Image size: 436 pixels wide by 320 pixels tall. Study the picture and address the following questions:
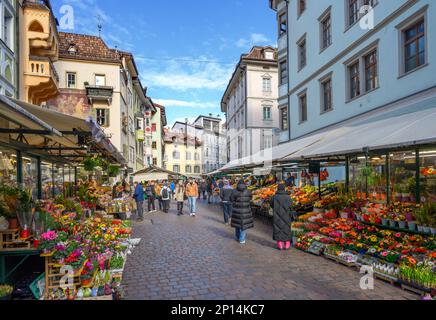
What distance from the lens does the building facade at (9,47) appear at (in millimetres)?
10500

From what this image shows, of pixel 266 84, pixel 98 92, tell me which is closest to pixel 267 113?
pixel 266 84

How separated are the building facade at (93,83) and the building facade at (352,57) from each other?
1435cm

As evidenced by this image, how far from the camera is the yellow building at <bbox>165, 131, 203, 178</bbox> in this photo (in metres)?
65.0

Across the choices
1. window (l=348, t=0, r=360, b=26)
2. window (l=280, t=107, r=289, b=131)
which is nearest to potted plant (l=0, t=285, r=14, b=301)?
window (l=348, t=0, r=360, b=26)

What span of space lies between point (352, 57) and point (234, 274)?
1184cm

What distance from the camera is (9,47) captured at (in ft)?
37.2

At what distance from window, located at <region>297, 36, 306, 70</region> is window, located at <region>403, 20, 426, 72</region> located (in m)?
8.67

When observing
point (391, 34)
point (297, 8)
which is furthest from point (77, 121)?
point (297, 8)

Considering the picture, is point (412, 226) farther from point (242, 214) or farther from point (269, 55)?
point (269, 55)

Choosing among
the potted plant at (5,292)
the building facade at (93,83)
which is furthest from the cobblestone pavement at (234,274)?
the building facade at (93,83)

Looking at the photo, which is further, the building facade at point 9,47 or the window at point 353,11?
the window at point 353,11

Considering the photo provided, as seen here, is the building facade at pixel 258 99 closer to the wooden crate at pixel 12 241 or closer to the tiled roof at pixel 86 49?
the tiled roof at pixel 86 49

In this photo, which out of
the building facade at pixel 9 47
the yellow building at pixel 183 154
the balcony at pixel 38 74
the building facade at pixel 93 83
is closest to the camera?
the building facade at pixel 9 47

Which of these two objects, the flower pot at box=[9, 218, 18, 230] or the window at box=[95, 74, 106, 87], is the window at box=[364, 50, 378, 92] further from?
the window at box=[95, 74, 106, 87]
